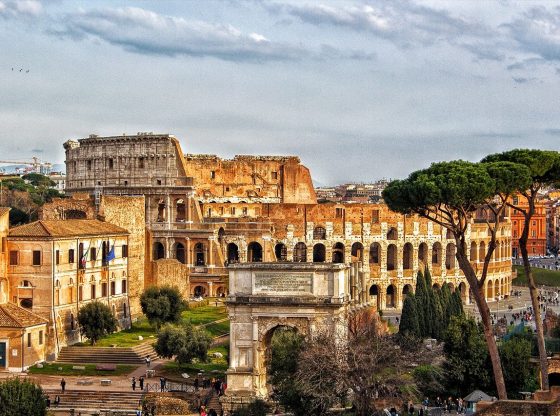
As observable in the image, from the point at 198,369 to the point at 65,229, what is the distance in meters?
10.2

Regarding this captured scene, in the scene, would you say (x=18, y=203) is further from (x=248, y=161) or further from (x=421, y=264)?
(x=421, y=264)

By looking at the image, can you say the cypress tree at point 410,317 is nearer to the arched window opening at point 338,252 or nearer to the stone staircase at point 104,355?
the stone staircase at point 104,355

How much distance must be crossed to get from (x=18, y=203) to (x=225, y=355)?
2435 inches

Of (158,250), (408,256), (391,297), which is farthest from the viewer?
(408,256)

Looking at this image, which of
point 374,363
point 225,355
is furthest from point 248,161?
point 374,363

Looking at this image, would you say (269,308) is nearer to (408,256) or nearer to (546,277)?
(408,256)

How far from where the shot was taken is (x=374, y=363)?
39.3 metres

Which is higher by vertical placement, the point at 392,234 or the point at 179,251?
the point at 392,234

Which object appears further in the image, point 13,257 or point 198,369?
point 13,257

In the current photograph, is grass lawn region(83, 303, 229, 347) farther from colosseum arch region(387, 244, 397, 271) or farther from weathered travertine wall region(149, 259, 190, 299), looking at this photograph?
colosseum arch region(387, 244, 397, 271)

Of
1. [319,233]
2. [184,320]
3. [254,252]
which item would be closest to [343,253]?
[319,233]

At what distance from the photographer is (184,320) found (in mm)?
57781

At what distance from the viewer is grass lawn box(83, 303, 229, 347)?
2148 inches

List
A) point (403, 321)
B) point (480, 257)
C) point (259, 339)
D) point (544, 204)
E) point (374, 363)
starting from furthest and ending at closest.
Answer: point (544, 204) → point (480, 257) → point (403, 321) → point (259, 339) → point (374, 363)
